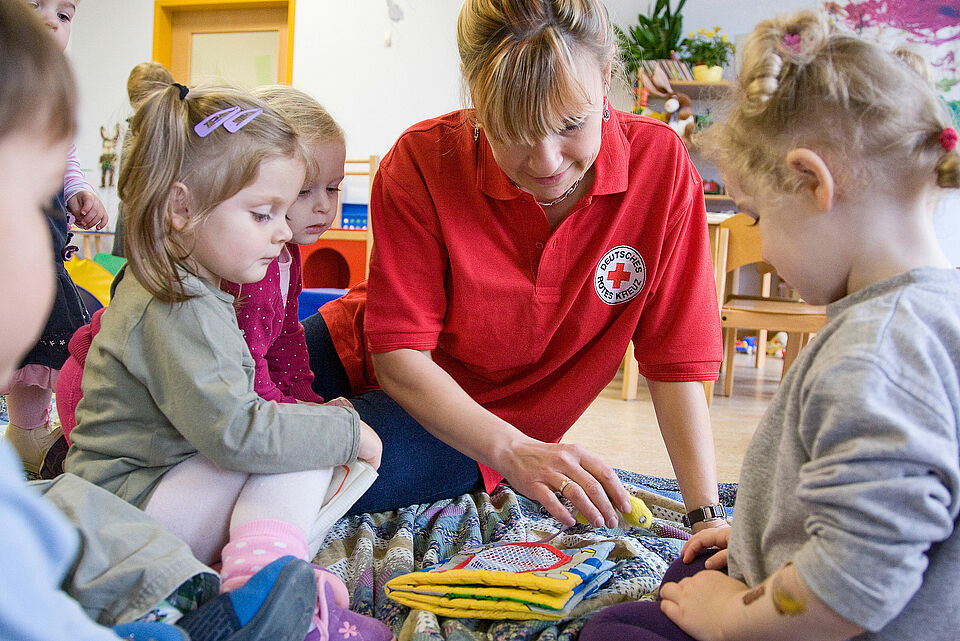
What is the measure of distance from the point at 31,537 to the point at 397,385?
69 cm

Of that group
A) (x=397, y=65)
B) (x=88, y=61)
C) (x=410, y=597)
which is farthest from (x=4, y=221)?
(x=88, y=61)

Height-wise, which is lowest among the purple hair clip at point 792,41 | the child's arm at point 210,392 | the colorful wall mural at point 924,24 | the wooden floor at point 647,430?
the wooden floor at point 647,430

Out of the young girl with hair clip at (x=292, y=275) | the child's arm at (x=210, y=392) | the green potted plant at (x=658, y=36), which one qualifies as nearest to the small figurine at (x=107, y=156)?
the green potted plant at (x=658, y=36)

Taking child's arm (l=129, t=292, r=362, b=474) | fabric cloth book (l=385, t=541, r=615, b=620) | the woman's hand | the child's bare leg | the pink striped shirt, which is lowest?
the child's bare leg

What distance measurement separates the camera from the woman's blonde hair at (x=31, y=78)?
475mm

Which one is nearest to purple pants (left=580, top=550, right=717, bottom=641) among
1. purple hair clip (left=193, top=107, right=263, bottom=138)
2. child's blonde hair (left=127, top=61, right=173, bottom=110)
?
purple hair clip (left=193, top=107, right=263, bottom=138)

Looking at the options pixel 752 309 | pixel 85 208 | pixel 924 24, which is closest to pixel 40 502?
pixel 85 208

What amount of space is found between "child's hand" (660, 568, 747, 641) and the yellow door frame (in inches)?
185

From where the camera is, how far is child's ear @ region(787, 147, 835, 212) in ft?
1.99

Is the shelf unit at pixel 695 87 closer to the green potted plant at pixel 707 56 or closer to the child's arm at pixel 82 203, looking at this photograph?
the green potted plant at pixel 707 56

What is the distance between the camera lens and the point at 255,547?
31.5 inches

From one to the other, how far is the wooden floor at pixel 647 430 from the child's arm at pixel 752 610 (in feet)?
3.38

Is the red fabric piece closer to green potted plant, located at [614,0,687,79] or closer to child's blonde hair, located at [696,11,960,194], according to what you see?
child's blonde hair, located at [696,11,960,194]

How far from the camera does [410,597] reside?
86cm
